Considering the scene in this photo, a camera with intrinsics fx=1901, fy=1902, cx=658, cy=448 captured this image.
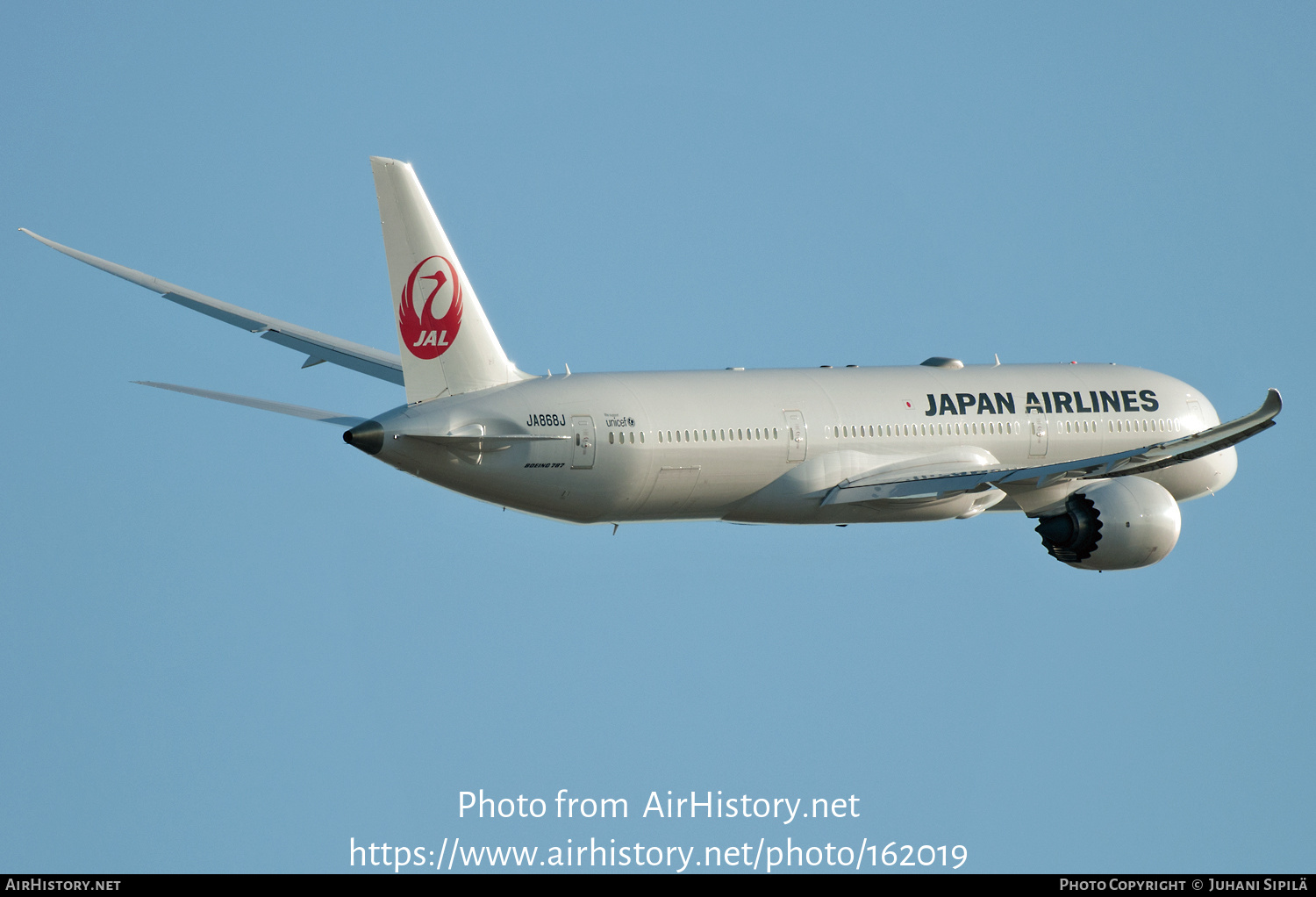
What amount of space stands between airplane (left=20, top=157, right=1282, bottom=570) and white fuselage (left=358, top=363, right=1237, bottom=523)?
55mm

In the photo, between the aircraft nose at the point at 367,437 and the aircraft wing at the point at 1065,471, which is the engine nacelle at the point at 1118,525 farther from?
the aircraft nose at the point at 367,437

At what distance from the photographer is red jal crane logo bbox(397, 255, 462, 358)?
4462 centimetres

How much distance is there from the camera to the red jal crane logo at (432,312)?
44.6 meters

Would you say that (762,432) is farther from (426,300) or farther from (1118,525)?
(1118,525)

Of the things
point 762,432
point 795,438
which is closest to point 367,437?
point 762,432

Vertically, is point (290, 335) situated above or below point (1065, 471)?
above

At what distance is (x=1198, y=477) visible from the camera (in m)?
57.4

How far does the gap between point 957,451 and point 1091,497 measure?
3.91m

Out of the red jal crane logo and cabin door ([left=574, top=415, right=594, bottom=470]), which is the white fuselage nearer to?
cabin door ([left=574, top=415, right=594, bottom=470])

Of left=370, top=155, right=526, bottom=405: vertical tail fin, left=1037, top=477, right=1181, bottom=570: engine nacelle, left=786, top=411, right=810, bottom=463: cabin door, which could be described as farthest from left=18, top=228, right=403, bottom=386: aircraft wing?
left=1037, top=477, right=1181, bottom=570: engine nacelle

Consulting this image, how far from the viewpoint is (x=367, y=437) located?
43.4m

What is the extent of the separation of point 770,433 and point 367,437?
11.0 m

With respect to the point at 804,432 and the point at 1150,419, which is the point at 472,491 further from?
the point at 1150,419

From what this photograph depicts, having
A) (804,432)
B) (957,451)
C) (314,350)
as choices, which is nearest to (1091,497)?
(957,451)
